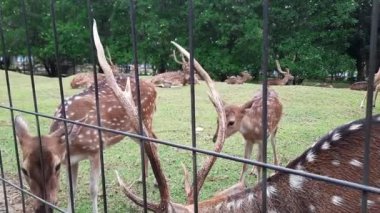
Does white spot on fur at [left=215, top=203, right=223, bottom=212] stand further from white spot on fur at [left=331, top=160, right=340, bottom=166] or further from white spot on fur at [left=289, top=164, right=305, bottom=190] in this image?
white spot on fur at [left=331, top=160, right=340, bottom=166]

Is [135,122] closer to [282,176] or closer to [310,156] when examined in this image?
[282,176]

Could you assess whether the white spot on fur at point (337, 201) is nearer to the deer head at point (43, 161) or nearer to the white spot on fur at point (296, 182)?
the white spot on fur at point (296, 182)

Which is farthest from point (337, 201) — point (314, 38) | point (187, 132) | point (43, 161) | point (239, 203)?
point (314, 38)

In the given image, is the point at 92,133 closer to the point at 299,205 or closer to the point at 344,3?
the point at 299,205

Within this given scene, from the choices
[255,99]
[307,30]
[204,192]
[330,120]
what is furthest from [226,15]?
[204,192]

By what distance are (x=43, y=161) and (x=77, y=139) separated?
0.66 meters

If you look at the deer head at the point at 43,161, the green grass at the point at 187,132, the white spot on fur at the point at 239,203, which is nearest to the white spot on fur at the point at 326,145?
the white spot on fur at the point at 239,203

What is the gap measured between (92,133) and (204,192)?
1.04 meters

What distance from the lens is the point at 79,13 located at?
14828 mm

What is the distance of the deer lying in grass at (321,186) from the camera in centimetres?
166

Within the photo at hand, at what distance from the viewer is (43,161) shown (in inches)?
100

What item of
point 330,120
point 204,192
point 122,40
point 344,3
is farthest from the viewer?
point 122,40

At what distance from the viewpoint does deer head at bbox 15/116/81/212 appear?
2.51m

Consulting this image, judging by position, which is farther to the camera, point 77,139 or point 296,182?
point 77,139
